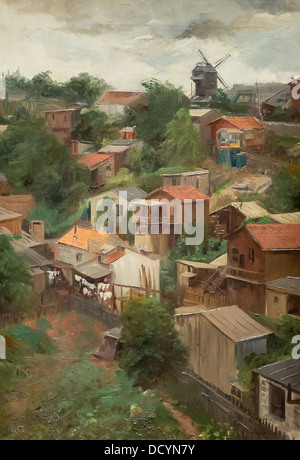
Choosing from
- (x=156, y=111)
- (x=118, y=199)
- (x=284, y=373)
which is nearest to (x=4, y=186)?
(x=118, y=199)

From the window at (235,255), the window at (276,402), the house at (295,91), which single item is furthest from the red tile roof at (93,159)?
the window at (276,402)

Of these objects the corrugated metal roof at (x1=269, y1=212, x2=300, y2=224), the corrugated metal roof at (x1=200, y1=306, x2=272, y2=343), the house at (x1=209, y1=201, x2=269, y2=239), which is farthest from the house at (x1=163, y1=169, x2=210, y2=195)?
the corrugated metal roof at (x1=200, y1=306, x2=272, y2=343)

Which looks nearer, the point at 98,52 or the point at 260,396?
the point at 260,396

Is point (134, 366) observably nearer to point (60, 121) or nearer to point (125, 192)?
point (125, 192)

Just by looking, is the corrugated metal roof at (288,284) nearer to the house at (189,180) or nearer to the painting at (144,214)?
the painting at (144,214)

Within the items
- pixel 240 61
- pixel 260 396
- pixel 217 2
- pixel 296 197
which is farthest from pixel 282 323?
pixel 217 2

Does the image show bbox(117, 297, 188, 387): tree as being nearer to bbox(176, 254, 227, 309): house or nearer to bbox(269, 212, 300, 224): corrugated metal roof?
bbox(176, 254, 227, 309): house

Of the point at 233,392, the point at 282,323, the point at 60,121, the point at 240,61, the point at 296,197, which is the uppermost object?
the point at 240,61
